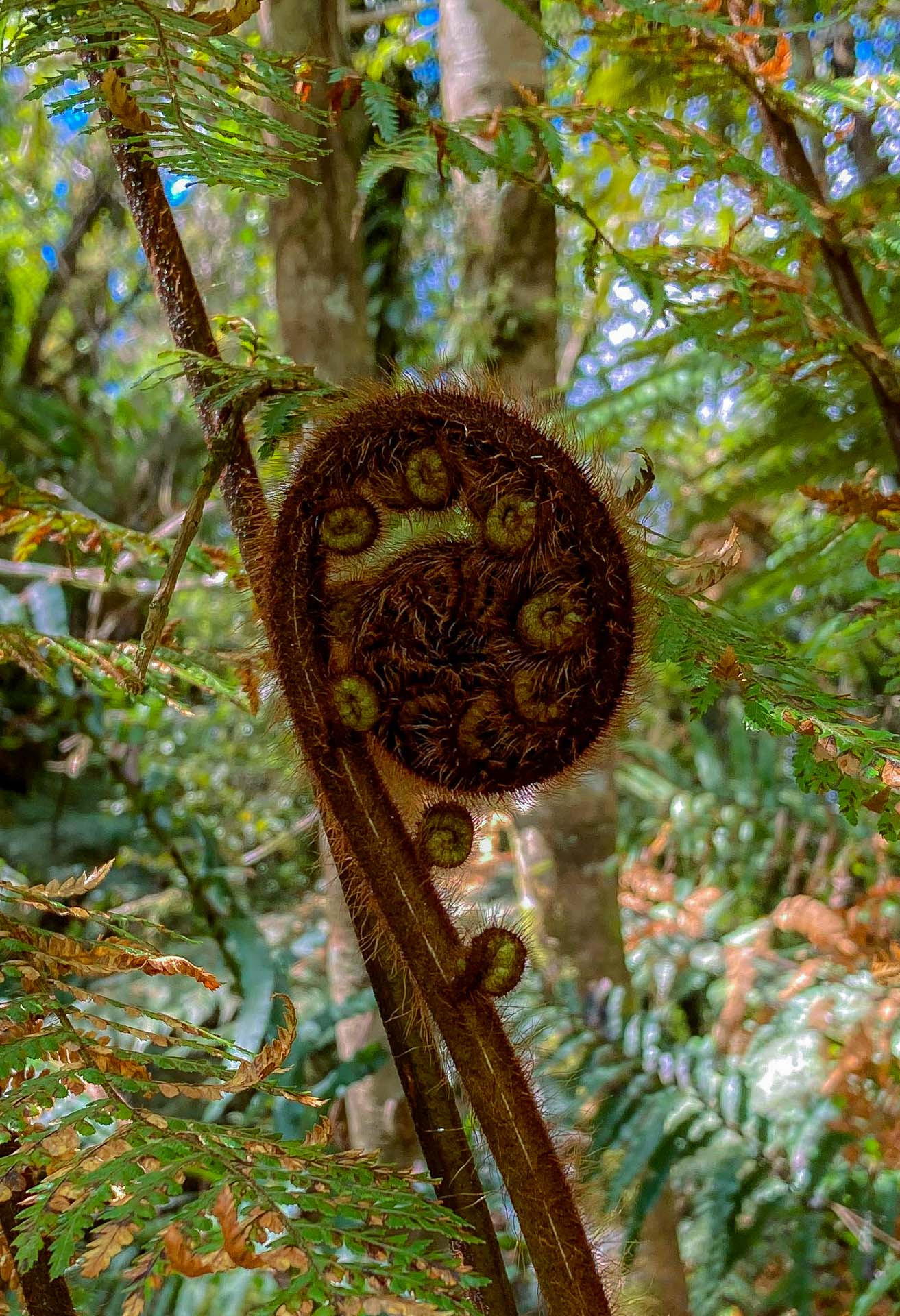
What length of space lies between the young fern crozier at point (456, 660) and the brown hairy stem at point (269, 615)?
4cm

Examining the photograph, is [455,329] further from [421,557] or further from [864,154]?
[421,557]

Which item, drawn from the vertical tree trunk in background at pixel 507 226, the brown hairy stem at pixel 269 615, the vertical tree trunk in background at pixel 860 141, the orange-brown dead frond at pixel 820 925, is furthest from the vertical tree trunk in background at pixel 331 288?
the brown hairy stem at pixel 269 615

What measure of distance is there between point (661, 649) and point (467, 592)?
0.15m

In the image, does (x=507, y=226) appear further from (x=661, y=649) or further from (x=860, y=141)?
(x=661, y=649)

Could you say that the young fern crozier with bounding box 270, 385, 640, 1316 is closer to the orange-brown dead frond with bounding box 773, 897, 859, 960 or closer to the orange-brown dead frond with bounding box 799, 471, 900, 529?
the orange-brown dead frond with bounding box 799, 471, 900, 529

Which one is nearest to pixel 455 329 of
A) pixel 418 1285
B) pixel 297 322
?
pixel 297 322

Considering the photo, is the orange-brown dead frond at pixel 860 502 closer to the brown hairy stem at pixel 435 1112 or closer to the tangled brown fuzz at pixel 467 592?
the tangled brown fuzz at pixel 467 592

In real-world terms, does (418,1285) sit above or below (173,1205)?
above

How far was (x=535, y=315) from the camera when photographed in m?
2.51

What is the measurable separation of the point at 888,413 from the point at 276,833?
4.61 meters

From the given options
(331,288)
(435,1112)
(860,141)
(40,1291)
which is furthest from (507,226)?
(40,1291)

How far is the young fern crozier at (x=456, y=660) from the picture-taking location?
703 mm

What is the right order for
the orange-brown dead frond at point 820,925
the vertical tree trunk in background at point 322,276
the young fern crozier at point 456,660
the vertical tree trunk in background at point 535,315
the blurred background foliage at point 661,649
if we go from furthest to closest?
the orange-brown dead frond at point 820,925
the vertical tree trunk in background at point 322,276
the vertical tree trunk in background at point 535,315
the blurred background foliage at point 661,649
the young fern crozier at point 456,660

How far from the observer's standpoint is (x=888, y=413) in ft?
Answer: 4.37
